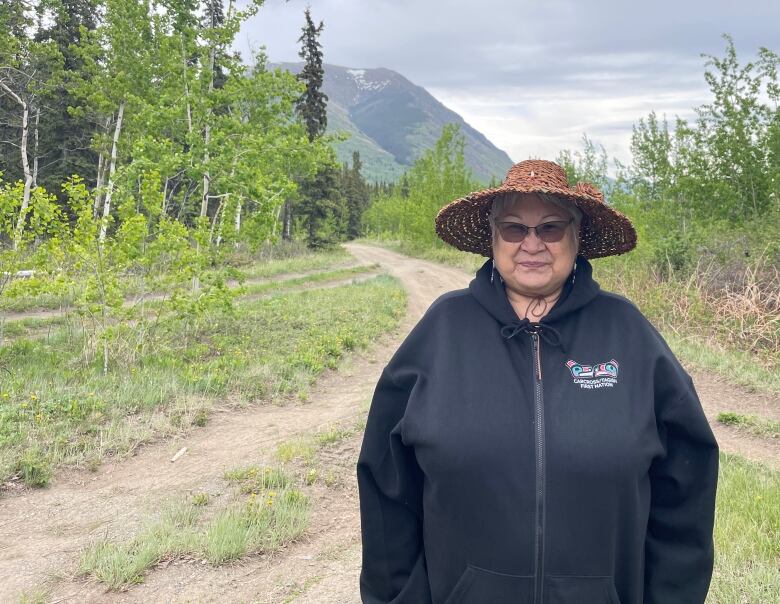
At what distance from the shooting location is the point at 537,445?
1.83m

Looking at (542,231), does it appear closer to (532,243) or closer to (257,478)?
(532,243)

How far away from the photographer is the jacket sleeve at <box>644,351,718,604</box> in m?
1.90

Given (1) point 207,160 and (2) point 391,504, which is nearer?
(2) point 391,504

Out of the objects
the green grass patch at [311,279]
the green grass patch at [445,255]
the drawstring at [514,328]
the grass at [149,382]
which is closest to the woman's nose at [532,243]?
the drawstring at [514,328]

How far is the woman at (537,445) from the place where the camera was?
5.95 ft

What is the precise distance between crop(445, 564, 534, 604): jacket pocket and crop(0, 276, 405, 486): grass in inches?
192

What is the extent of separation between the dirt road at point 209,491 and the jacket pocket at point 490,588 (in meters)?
2.05

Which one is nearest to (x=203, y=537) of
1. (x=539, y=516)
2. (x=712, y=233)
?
(x=539, y=516)

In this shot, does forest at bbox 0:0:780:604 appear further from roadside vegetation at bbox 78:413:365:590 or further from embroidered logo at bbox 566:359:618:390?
embroidered logo at bbox 566:359:618:390

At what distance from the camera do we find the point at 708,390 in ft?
27.7

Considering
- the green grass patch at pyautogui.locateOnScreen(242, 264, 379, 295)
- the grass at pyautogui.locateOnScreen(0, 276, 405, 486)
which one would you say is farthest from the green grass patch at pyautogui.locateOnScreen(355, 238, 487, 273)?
the grass at pyautogui.locateOnScreen(0, 276, 405, 486)

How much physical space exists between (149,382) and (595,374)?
701cm

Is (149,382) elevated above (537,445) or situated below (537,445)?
below

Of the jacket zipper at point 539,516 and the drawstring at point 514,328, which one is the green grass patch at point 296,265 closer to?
the drawstring at point 514,328
